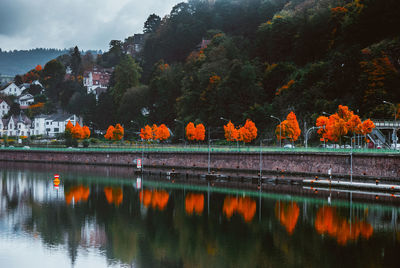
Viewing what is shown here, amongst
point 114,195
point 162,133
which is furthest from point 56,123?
point 114,195

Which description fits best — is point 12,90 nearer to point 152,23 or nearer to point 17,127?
point 17,127

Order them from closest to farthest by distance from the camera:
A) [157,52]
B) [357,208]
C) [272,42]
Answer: [357,208]
[272,42]
[157,52]

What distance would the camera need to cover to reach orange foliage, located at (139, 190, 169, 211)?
51656 millimetres

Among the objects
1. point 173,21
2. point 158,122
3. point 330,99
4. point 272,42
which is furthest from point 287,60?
point 173,21

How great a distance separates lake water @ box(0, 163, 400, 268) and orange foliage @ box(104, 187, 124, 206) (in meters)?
0.11

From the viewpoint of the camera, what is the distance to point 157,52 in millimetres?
148000

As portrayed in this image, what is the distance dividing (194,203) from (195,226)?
35.3 feet

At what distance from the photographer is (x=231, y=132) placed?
288 feet

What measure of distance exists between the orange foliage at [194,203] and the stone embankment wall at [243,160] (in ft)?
53.4

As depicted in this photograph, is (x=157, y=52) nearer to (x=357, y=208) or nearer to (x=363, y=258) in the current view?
(x=357, y=208)

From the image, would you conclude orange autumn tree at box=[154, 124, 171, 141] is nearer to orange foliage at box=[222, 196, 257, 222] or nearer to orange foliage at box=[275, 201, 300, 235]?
orange foliage at box=[222, 196, 257, 222]

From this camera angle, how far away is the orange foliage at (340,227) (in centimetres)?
3803

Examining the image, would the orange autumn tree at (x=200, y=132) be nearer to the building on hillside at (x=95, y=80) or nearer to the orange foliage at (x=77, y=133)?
the orange foliage at (x=77, y=133)

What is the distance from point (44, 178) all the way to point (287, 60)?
53916 millimetres
